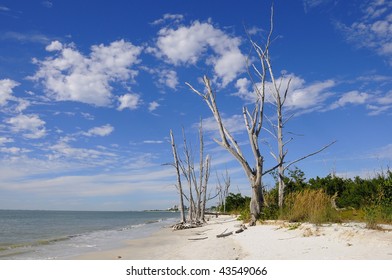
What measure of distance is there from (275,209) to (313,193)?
2762mm

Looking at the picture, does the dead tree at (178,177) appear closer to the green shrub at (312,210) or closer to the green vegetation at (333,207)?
the green vegetation at (333,207)

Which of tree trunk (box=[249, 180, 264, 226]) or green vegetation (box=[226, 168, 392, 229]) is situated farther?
tree trunk (box=[249, 180, 264, 226])

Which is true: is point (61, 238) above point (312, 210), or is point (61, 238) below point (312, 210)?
below

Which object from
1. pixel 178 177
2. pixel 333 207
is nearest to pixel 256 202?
pixel 333 207

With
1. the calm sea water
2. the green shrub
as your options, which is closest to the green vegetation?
the green shrub

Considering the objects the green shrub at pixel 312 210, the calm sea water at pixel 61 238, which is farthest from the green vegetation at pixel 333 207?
the calm sea water at pixel 61 238

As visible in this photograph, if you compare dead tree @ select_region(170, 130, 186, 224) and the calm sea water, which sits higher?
dead tree @ select_region(170, 130, 186, 224)

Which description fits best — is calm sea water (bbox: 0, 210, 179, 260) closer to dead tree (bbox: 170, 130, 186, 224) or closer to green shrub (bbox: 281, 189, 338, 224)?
dead tree (bbox: 170, 130, 186, 224)

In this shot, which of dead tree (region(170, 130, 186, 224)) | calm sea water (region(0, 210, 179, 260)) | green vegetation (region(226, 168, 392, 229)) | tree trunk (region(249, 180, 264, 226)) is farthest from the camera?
dead tree (region(170, 130, 186, 224))

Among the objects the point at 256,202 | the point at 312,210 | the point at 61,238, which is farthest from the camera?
the point at 61,238

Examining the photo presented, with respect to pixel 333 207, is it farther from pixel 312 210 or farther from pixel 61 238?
pixel 61 238

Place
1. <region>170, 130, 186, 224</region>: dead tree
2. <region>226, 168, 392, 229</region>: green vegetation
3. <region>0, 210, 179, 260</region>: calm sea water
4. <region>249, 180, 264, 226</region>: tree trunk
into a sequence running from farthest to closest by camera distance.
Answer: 1. <region>170, 130, 186, 224</region>: dead tree
2. <region>249, 180, 264, 226</region>: tree trunk
3. <region>0, 210, 179, 260</region>: calm sea water
4. <region>226, 168, 392, 229</region>: green vegetation

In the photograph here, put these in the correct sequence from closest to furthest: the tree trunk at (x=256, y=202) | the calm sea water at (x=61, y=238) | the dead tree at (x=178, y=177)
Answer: the calm sea water at (x=61, y=238)
the tree trunk at (x=256, y=202)
the dead tree at (x=178, y=177)
